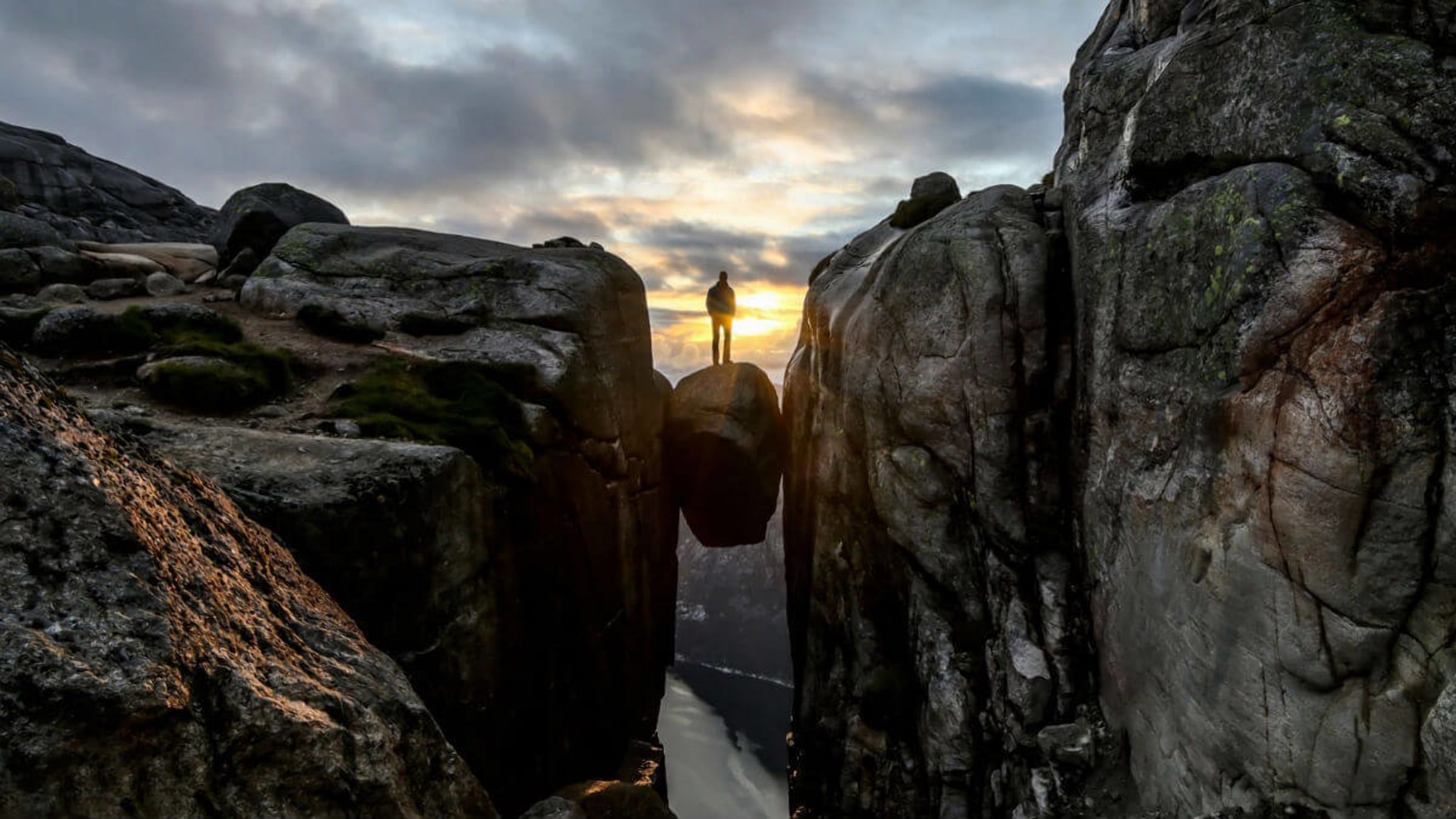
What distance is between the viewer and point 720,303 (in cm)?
3594

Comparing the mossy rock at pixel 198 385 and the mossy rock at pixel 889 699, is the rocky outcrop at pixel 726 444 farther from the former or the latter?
the mossy rock at pixel 198 385

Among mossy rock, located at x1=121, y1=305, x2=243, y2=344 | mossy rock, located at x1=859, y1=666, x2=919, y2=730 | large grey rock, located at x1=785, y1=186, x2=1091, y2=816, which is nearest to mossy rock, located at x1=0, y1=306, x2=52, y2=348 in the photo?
mossy rock, located at x1=121, y1=305, x2=243, y2=344

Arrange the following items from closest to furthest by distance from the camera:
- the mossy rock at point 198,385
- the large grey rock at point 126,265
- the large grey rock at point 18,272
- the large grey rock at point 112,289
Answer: the mossy rock at point 198,385 → the large grey rock at point 18,272 → the large grey rock at point 112,289 → the large grey rock at point 126,265

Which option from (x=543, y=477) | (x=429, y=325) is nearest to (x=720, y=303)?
(x=429, y=325)

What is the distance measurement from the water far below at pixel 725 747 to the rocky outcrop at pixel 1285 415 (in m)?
34.3

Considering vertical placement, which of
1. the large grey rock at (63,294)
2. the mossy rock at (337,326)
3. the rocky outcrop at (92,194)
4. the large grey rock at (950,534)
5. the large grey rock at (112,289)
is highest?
the rocky outcrop at (92,194)

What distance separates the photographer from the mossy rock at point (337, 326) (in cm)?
2206

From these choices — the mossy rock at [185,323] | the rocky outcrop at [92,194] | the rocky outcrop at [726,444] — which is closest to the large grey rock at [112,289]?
the mossy rock at [185,323]

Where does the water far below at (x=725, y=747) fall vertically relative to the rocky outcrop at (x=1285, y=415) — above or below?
below

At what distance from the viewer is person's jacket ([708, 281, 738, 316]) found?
3591 cm

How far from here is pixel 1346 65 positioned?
10.9 m

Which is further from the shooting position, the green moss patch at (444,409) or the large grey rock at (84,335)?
the large grey rock at (84,335)

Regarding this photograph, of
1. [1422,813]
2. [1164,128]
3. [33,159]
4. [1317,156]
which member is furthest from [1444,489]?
[33,159]

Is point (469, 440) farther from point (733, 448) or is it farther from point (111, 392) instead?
point (733, 448)
